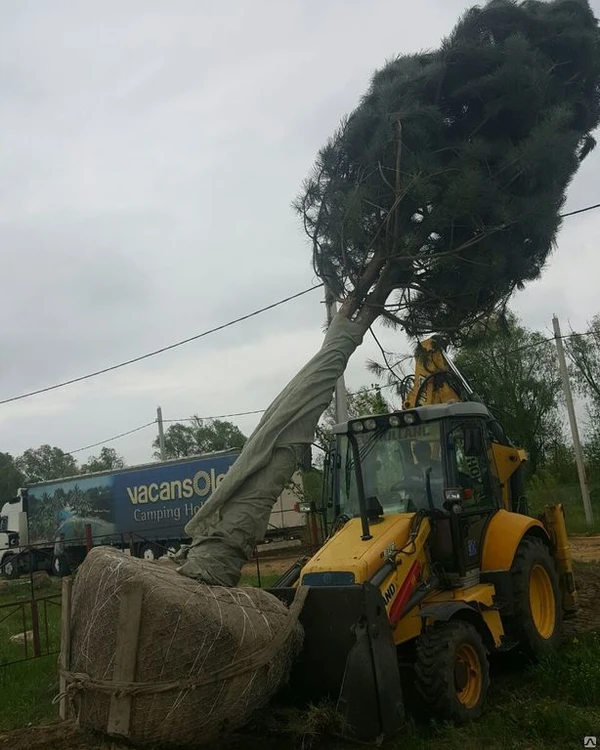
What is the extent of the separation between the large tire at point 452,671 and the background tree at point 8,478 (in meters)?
63.0

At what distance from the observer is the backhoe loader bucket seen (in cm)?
505

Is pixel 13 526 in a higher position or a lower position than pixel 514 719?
higher

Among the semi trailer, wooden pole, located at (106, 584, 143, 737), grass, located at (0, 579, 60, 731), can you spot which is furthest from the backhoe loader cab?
the semi trailer

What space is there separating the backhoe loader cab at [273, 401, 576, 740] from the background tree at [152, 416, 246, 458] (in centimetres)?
5888

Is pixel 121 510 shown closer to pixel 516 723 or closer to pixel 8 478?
pixel 516 723

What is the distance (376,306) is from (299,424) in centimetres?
179

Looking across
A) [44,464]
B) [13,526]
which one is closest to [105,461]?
[44,464]

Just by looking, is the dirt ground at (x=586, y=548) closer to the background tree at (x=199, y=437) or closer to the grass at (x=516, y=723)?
the grass at (x=516, y=723)

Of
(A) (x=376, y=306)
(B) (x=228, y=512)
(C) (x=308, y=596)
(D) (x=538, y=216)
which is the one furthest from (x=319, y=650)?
(D) (x=538, y=216)

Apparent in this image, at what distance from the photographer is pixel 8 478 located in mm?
68812

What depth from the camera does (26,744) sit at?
21.1 feet

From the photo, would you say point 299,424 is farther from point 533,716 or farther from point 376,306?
point 533,716

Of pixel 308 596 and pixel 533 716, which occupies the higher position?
pixel 308 596

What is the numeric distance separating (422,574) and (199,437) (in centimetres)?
6301
